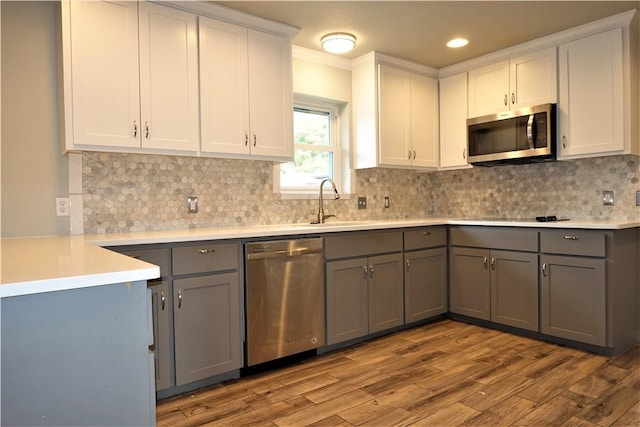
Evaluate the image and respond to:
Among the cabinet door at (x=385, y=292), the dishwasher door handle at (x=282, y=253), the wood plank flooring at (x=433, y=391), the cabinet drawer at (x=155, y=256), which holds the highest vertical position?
the cabinet drawer at (x=155, y=256)

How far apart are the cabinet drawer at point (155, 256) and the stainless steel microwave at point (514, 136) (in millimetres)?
2719

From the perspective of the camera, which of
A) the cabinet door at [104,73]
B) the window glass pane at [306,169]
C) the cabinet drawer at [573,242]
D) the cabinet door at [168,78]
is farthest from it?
the window glass pane at [306,169]

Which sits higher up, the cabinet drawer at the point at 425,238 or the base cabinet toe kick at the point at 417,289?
the cabinet drawer at the point at 425,238

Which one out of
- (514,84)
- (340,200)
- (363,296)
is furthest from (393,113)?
(363,296)

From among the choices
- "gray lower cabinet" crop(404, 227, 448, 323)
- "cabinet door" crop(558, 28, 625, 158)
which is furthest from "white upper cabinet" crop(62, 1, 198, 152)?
"cabinet door" crop(558, 28, 625, 158)

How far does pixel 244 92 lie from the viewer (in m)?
2.87

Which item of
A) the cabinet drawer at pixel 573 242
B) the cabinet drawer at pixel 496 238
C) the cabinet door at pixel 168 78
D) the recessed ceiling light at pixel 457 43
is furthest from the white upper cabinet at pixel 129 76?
the cabinet drawer at pixel 573 242

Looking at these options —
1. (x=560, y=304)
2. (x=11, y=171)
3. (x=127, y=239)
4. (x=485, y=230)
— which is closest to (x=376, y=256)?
(x=485, y=230)

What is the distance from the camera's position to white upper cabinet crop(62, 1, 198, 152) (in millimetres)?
2264

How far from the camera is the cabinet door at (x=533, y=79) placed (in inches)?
131

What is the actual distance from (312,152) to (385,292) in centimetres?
137

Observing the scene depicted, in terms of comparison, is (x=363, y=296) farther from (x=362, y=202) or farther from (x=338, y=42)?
(x=338, y=42)

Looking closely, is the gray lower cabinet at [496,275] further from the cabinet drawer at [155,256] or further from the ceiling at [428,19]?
the cabinet drawer at [155,256]

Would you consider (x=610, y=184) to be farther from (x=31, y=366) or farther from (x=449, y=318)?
(x=31, y=366)
